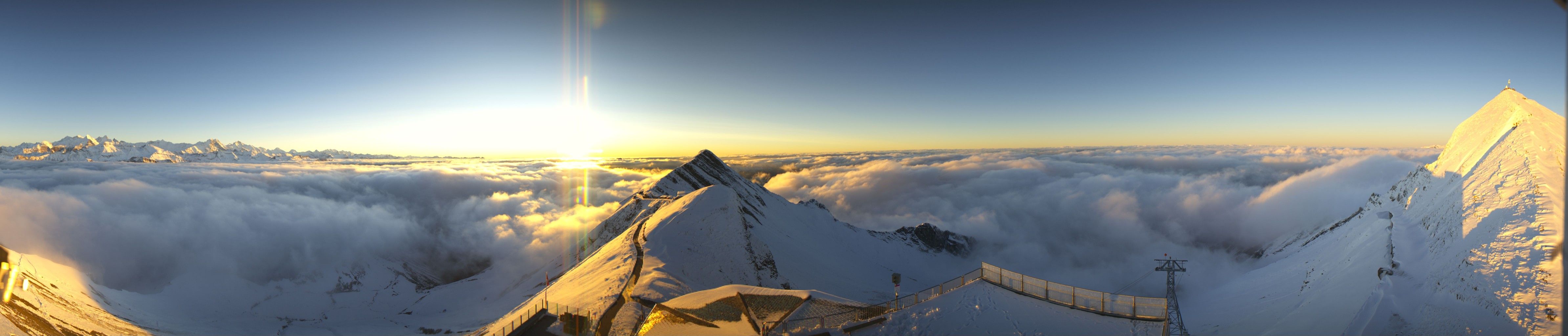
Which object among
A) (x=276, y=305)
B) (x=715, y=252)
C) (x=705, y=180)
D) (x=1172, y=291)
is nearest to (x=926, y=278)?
(x=705, y=180)

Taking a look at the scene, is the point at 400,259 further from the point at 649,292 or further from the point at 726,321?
the point at 726,321

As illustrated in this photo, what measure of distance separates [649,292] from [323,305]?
154005 millimetres

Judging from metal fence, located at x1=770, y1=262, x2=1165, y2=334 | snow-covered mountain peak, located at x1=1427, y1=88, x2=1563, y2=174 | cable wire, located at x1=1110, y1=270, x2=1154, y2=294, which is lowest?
cable wire, located at x1=1110, y1=270, x2=1154, y2=294

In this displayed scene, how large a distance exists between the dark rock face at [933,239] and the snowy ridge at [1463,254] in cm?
9428

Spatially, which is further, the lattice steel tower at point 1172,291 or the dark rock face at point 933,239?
the dark rock face at point 933,239

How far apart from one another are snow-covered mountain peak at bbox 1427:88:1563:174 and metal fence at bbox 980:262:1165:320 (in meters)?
39.8

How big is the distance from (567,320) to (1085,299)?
3727 cm

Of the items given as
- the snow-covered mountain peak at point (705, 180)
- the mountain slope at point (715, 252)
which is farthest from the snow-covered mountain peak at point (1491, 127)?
the snow-covered mountain peak at point (705, 180)

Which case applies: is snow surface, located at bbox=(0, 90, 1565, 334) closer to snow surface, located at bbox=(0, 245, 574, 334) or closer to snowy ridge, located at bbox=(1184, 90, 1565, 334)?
snowy ridge, located at bbox=(1184, 90, 1565, 334)

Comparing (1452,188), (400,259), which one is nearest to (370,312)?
(400,259)

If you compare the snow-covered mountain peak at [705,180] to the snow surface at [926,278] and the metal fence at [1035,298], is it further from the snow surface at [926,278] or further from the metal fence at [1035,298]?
the metal fence at [1035,298]

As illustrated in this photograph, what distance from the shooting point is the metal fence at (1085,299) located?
27.4 metres

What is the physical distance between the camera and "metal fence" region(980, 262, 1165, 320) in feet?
89.8

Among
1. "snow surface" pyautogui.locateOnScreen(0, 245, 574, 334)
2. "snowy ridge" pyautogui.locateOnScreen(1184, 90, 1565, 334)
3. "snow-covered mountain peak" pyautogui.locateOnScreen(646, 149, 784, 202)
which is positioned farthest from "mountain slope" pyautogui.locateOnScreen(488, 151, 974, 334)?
"snowy ridge" pyautogui.locateOnScreen(1184, 90, 1565, 334)
